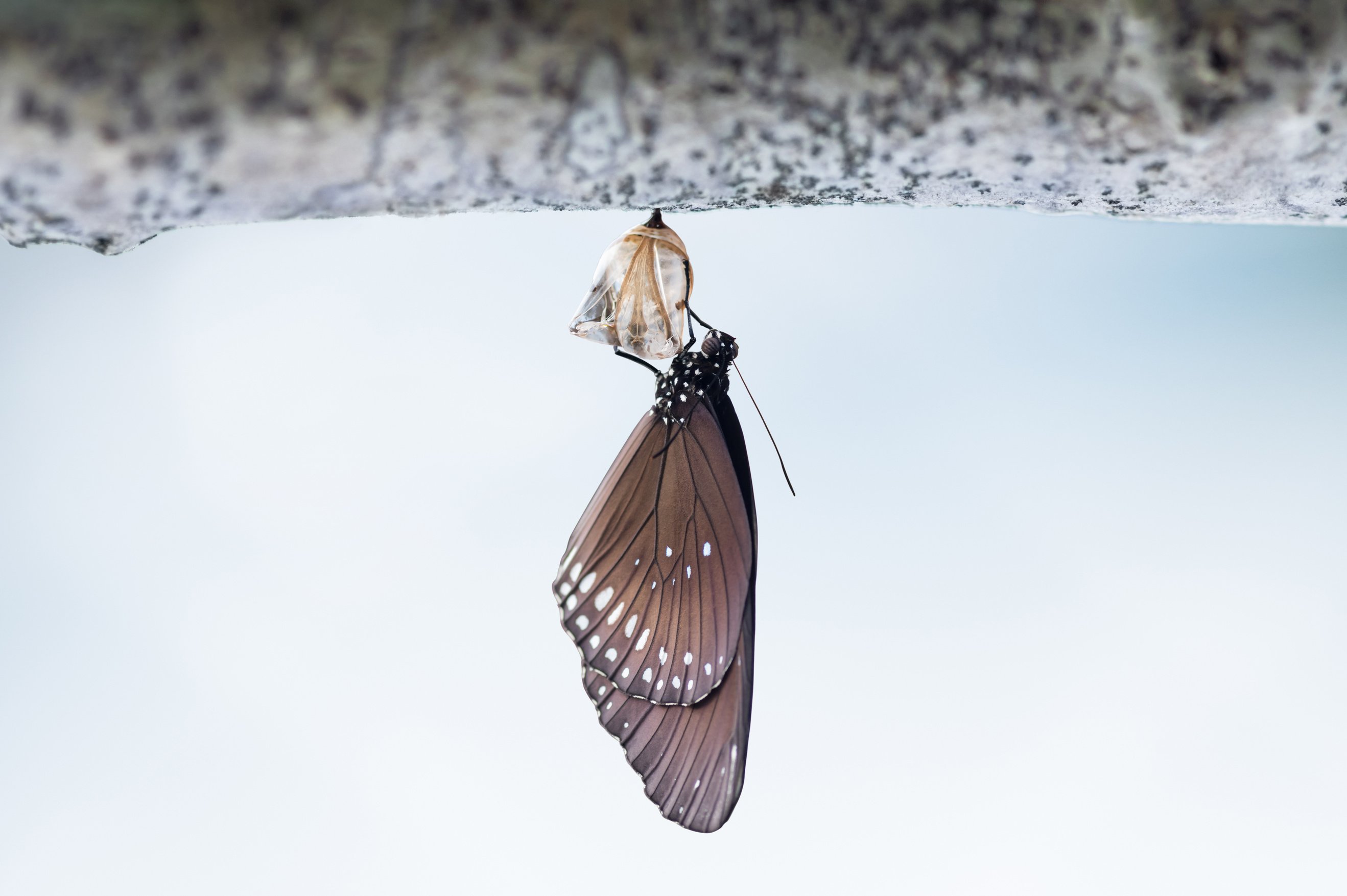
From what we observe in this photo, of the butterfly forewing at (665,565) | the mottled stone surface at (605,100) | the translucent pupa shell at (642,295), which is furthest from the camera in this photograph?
the butterfly forewing at (665,565)

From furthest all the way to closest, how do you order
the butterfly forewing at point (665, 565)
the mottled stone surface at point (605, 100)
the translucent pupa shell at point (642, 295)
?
the butterfly forewing at point (665, 565) < the translucent pupa shell at point (642, 295) < the mottled stone surface at point (605, 100)

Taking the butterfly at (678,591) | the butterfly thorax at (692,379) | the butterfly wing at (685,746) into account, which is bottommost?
the butterfly wing at (685,746)

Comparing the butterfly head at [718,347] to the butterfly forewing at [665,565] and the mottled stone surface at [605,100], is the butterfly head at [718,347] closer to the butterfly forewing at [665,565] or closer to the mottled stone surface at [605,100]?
the butterfly forewing at [665,565]

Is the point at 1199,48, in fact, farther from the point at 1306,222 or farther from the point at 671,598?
the point at 671,598

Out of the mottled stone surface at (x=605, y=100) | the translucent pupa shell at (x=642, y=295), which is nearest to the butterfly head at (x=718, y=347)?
the translucent pupa shell at (x=642, y=295)

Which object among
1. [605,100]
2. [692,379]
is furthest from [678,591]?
[605,100]

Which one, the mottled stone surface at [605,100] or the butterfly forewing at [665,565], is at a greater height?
the mottled stone surface at [605,100]
